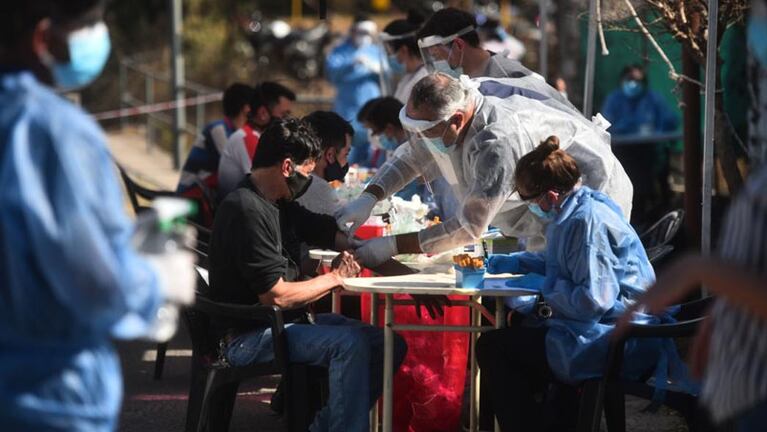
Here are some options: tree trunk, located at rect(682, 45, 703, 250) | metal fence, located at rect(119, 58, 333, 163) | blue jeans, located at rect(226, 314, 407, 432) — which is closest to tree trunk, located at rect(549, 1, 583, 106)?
metal fence, located at rect(119, 58, 333, 163)

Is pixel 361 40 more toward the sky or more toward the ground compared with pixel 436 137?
more toward the sky

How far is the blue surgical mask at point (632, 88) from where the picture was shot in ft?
39.3

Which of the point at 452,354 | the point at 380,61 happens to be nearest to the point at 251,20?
the point at 380,61

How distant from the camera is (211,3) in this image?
82.0 feet

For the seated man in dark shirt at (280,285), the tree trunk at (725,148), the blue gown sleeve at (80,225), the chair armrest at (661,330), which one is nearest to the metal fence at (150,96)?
the tree trunk at (725,148)

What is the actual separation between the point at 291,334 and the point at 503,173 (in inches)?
43.0

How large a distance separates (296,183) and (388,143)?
315cm

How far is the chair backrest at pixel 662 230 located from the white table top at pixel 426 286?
4.65ft

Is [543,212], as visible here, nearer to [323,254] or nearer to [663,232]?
[323,254]

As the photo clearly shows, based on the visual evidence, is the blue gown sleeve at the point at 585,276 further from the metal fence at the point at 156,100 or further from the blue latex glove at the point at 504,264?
the metal fence at the point at 156,100

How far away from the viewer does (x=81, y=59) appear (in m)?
2.90

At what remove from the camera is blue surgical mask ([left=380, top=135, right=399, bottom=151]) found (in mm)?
8117

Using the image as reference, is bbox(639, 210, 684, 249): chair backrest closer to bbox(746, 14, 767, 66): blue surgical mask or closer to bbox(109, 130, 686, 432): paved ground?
bbox(109, 130, 686, 432): paved ground

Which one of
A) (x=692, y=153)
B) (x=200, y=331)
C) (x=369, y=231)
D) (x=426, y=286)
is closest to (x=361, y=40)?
(x=692, y=153)
